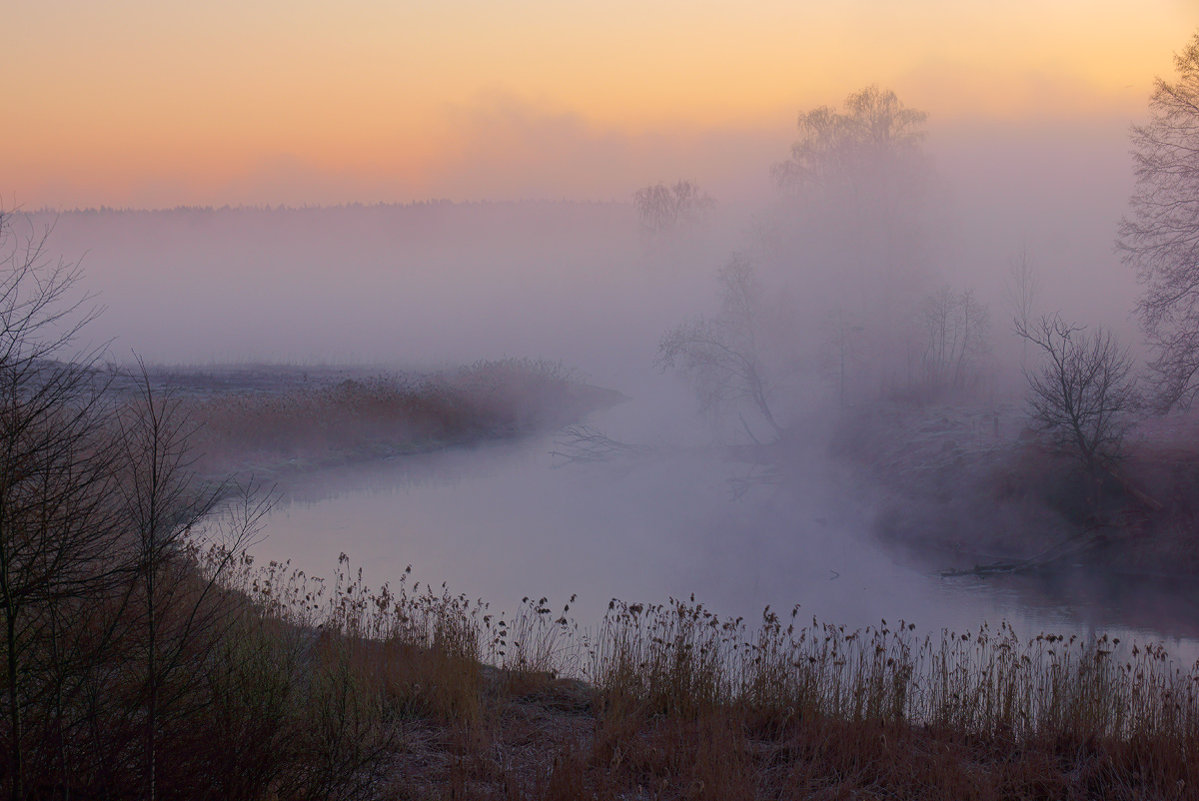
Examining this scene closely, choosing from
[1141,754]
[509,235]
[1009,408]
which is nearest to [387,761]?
[1141,754]

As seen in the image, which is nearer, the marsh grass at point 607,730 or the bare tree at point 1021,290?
the marsh grass at point 607,730

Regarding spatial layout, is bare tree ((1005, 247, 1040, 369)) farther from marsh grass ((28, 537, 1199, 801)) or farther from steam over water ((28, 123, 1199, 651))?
marsh grass ((28, 537, 1199, 801))

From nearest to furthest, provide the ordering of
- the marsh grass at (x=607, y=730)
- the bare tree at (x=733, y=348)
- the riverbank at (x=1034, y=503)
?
the marsh grass at (x=607, y=730) < the riverbank at (x=1034, y=503) < the bare tree at (x=733, y=348)

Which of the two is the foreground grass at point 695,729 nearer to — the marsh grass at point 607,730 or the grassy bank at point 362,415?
the marsh grass at point 607,730

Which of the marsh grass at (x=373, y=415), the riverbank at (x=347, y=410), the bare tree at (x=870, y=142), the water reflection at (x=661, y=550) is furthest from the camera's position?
the bare tree at (x=870, y=142)

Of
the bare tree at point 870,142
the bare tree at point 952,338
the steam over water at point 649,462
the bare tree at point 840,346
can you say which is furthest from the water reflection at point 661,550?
the bare tree at point 870,142

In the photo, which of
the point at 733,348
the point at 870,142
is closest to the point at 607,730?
Answer: the point at 733,348

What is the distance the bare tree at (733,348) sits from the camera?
25922mm

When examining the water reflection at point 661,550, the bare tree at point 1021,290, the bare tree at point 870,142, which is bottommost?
the water reflection at point 661,550

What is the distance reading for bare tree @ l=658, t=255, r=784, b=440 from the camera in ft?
85.0

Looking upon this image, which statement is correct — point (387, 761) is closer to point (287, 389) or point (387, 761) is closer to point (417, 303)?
point (287, 389)

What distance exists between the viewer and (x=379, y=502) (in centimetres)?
2144

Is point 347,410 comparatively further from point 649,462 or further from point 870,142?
point 870,142

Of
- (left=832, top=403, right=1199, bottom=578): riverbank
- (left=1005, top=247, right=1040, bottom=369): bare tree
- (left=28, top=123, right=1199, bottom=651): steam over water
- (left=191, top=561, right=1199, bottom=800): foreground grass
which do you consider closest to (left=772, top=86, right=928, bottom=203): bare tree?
(left=28, top=123, right=1199, bottom=651): steam over water
